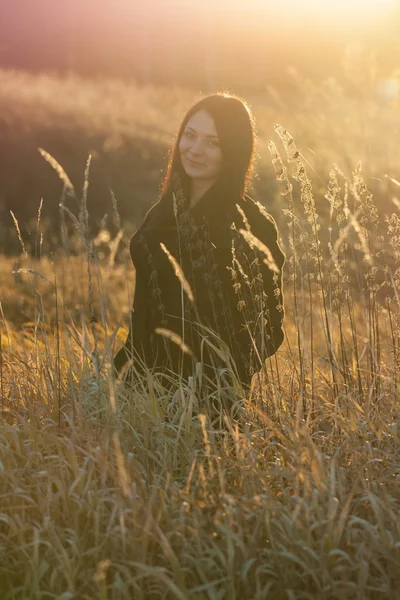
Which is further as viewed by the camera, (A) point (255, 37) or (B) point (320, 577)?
(A) point (255, 37)

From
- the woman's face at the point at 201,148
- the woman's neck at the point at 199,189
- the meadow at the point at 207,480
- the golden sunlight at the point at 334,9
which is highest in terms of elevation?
the golden sunlight at the point at 334,9

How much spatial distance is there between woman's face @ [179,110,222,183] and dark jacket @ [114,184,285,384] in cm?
10

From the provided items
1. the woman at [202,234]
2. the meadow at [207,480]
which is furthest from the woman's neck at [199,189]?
the meadow at [207,480]

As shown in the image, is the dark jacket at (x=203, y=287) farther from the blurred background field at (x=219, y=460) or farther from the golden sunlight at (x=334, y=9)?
the golden sunlight at (x=334, y=9)

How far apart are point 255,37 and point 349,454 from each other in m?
22.4

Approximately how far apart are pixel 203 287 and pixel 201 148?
598 millimetres

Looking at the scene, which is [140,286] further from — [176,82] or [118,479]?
[176,82]

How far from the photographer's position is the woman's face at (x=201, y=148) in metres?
3.55

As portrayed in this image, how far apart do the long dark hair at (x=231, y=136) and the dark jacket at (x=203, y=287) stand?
2.5 inches

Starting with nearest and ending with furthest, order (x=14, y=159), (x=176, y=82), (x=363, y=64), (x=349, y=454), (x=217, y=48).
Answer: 1. (x=349, y=454)
2. (x=363, y=64)
3. (x=14, y=159)
4. (x=176, y=82)
5. (x=217, y=48)

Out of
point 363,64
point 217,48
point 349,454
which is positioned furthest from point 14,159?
point 349,454

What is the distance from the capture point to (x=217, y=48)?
23.1 meters

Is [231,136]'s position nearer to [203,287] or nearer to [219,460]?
[203,287]

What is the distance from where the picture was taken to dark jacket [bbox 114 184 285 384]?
330 cm
